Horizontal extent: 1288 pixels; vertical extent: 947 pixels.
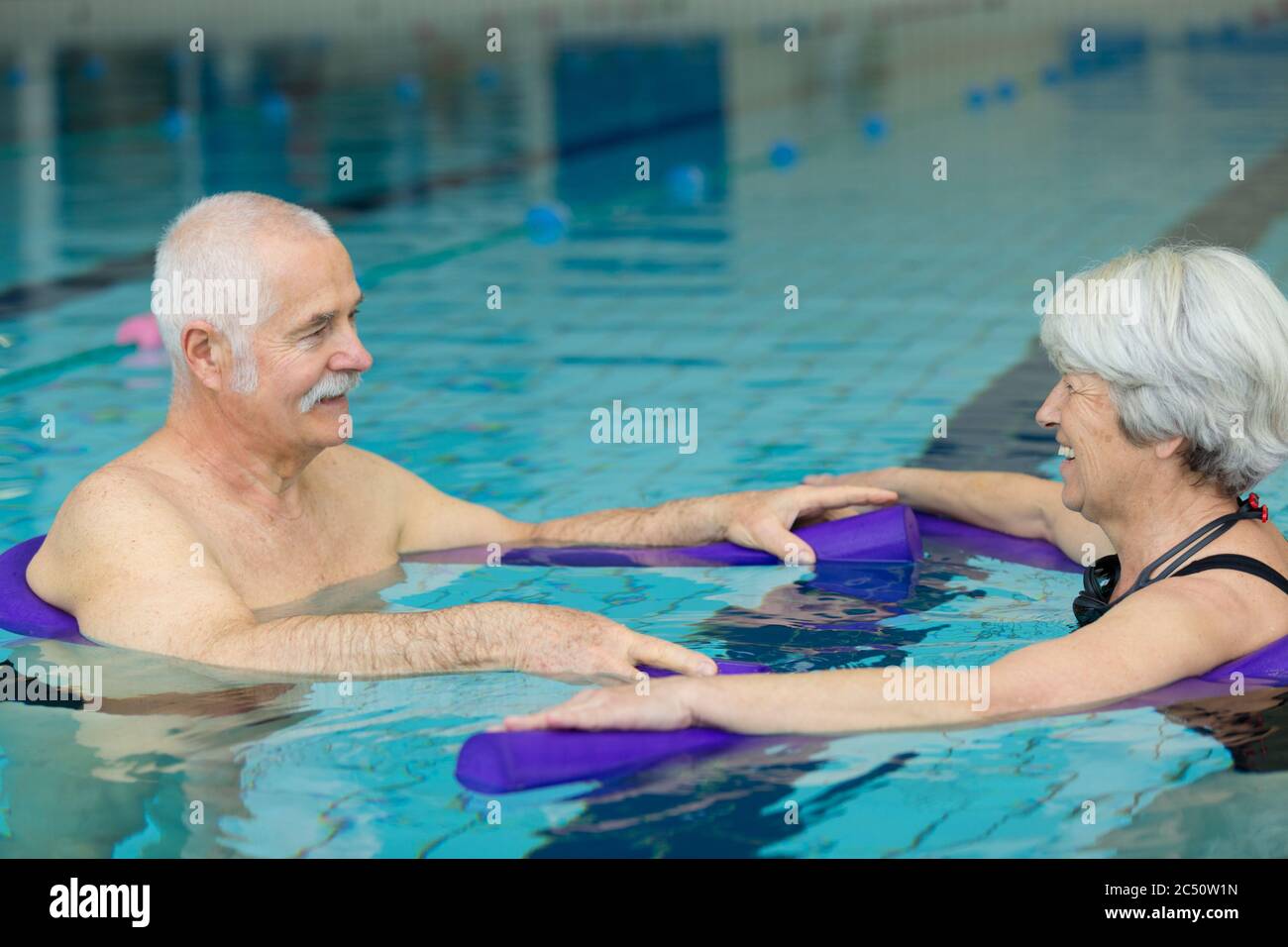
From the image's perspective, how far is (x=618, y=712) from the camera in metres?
2.79

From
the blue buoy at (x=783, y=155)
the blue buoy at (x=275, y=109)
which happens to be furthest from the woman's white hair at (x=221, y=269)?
the blue buoy at (x=275, y=109)

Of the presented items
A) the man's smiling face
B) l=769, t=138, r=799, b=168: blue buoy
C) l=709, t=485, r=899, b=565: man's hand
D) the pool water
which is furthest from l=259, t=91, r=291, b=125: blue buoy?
the man's smiling face

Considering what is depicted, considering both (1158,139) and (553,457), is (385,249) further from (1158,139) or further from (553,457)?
(1158,139)

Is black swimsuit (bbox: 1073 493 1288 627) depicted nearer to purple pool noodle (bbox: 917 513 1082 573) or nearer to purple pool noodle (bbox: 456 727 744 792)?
purple pool noodle (bbox: 917 513 1082 573)

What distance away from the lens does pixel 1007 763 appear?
290cm

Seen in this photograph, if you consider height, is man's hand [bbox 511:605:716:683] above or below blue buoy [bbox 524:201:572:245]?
below

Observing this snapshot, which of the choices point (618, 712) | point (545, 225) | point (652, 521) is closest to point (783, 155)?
point (545, 225)

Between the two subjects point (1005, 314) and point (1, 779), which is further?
point (1005, 314)

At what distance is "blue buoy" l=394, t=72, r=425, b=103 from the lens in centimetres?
1641

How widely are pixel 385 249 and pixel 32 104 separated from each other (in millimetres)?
8053

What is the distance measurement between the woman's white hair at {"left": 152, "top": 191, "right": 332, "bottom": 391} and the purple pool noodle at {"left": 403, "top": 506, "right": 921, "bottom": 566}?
2.90ft

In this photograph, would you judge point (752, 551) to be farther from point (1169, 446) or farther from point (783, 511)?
point (1169, 446)

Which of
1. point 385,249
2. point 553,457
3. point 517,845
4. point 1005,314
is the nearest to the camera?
point 517,845

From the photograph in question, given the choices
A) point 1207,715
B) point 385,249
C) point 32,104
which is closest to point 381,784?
point 1207,715
